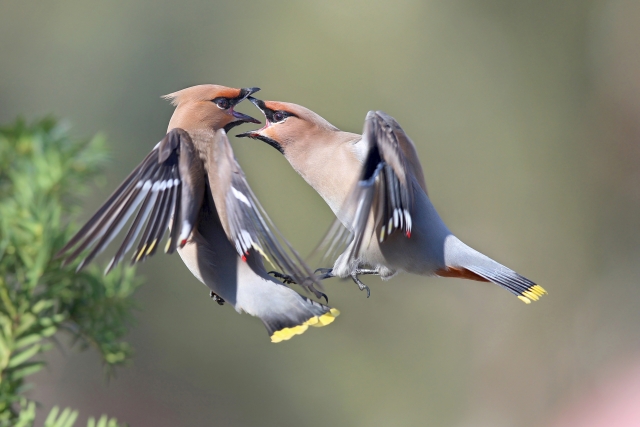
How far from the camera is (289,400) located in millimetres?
3330

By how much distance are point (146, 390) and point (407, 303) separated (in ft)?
4.45

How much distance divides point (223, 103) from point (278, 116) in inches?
7.7

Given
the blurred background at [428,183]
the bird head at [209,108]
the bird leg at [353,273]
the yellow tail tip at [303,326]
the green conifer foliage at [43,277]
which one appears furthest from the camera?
the blurred background at [428,183]

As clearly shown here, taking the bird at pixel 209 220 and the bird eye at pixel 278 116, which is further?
the bird eye at pixel 278 116

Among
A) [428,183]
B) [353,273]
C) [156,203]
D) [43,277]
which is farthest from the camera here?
[428,183]

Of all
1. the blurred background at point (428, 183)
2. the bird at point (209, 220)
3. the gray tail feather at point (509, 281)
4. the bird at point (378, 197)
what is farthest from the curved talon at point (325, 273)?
the blurred background at point (428, 183)

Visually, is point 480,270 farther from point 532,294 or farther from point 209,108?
point 209,108

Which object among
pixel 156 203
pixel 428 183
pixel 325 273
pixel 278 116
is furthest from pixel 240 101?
pixel 428 183

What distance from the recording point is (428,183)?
3.56 metres

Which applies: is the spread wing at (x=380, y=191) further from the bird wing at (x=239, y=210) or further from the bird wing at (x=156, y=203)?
the bird wing at (x=156, y=203)

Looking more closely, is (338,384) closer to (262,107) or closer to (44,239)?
(262,107)

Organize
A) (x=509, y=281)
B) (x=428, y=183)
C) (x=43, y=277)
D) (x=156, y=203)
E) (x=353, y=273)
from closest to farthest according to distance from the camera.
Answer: (x=43, y=277)
(x=156, y=203)
(x=353, y=273)
(x=509, y=281)
(x=428, y=183)

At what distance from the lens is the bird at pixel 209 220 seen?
3.43 feet

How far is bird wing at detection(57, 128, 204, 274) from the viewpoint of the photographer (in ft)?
3.35
